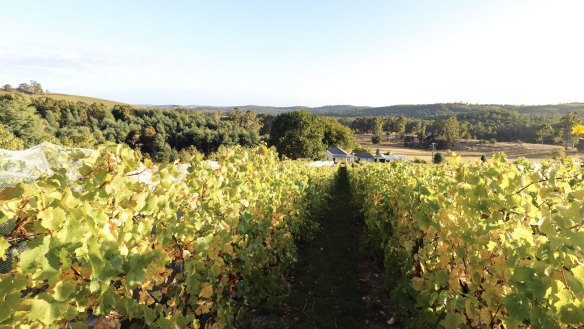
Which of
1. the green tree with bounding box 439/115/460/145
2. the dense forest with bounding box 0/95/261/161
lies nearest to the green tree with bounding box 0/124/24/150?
the dense forest with bounding box 0/95/261/161

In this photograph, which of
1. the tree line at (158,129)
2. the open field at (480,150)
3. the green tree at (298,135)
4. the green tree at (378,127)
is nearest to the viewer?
the tree line at (158,129)

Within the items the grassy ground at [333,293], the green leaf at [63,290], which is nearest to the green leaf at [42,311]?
the green leaf at [63,290]

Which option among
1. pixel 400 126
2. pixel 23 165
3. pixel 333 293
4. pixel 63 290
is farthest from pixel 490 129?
pixel 63 290

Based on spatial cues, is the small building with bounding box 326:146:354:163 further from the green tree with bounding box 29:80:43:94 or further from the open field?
the green tree with bounding box 29:80:43:94

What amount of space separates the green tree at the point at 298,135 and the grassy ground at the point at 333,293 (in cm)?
4329

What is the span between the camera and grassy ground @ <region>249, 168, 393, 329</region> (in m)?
5.52

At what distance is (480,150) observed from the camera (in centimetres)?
7269

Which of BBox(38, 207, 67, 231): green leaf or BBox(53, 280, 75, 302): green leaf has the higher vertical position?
BBox(38, 207, 67, 231): green leaf

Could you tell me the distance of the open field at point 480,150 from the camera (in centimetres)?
5985

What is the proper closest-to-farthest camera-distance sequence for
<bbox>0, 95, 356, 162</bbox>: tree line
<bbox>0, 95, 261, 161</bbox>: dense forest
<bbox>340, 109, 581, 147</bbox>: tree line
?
1. <bbox>0, 95, 356, 162</bbox>: tree line
2. <bbox>0, 95, 261, 161</bbox>: dense forest
3. <bbox>340, 109, 581, 147</bbox>: tree line

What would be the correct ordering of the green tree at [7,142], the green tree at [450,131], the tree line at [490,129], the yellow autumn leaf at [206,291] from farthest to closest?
the green tree at [450,131] → the tree line at [490,129] → the green tree at [7,142] → the yellow autumn leaf at [206,291]

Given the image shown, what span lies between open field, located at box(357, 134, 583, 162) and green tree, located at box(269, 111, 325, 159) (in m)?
16.2

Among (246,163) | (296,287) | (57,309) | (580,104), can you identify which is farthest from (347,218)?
(580,104)

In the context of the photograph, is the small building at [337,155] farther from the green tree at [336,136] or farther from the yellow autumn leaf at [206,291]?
the yellow autumn leaf at [206,291]
